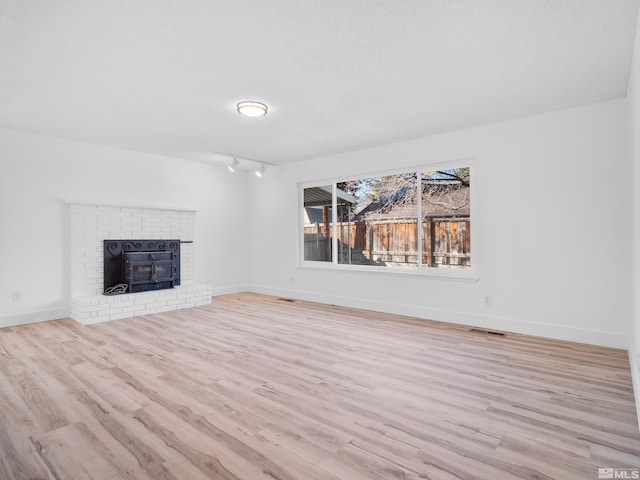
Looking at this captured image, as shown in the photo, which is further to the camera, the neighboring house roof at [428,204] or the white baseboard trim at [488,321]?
the neighboring house roof at [428,204]

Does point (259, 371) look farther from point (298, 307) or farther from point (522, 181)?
point (522, 181)

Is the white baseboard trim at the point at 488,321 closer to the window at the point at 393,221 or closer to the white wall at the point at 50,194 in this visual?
the window at the point at 393,221

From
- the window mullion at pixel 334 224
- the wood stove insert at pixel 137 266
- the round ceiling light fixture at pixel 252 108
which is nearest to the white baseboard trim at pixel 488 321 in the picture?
the window mullion at pixel 334 224

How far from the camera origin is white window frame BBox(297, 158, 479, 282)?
4391 millimetres

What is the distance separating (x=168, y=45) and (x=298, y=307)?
12.9 feet

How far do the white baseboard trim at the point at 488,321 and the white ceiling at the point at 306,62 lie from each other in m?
2.32

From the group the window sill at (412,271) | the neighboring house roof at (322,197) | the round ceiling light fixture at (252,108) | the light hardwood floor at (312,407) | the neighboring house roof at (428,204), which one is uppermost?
the round ceiling light fixture at (252,108)

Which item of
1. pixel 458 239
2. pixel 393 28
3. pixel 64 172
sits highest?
pixel 393 28

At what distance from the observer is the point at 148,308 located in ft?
16.6

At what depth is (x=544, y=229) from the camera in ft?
12.7

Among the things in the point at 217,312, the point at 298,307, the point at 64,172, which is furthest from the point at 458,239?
the point at 64,172

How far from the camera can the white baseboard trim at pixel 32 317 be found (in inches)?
172

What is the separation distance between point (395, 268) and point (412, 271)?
31cm

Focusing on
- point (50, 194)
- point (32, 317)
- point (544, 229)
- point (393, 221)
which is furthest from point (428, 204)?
point (32, 317)
